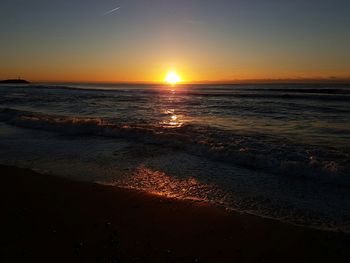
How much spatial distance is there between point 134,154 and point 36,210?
458cm

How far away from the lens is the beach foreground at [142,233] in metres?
4.25

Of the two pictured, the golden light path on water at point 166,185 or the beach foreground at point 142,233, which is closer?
the beach foreground at point 142,233

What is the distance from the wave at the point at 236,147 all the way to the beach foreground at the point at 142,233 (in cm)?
310

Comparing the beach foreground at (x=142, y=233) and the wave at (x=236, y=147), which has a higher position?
the wave at (x=236, y=147)

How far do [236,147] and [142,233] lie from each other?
19.1 feet

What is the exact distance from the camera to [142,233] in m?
4.87

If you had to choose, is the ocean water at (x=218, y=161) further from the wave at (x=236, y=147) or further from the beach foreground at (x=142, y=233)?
the beach foreground at (x=142, y=233)

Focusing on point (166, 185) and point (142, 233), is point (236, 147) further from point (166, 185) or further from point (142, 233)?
point (142, 233)

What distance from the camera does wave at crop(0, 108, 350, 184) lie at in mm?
7992

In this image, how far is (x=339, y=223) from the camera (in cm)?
525

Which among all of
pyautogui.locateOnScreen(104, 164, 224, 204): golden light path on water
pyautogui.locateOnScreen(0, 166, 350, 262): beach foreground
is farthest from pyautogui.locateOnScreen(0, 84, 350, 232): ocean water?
pyautogui.locateOnScreen(0, 166, 350, 262): beach foreground

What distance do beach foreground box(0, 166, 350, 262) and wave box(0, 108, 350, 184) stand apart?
3096mm

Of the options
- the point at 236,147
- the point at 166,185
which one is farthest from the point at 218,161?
the point at 166,185

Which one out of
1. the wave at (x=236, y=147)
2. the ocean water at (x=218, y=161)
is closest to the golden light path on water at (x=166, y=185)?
the ocean water at (x=218, y=161)
